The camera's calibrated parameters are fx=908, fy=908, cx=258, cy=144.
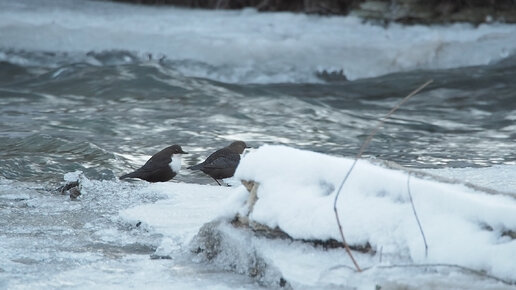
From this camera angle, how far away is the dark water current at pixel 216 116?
24.7ft

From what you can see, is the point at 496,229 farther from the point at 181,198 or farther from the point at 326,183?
the point at 181,198

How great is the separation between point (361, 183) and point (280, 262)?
393 millimetres

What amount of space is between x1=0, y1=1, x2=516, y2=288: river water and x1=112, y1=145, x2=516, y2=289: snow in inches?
20.2

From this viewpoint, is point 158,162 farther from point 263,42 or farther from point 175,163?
point 263,42

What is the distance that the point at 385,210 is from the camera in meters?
3.03

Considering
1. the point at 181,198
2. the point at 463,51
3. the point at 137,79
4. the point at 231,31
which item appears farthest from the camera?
the point at 231,31

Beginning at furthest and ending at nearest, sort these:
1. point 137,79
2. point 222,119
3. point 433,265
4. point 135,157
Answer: point 137,79, point 222,119, point 135,157, point 433,265

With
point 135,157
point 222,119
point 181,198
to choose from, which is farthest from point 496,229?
point 222,119

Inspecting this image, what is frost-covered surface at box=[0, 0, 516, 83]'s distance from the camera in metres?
11.5

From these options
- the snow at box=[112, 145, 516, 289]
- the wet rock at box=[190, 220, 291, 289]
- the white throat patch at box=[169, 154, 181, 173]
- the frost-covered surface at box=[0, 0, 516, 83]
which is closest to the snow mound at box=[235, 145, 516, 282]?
the snow at box=[112, 145, 516, 289]

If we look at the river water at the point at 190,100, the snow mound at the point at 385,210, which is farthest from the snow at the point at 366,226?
the river water at the point at 190,100

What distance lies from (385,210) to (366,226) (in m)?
0.08

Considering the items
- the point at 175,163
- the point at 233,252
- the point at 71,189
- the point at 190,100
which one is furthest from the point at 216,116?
the point at 233,252

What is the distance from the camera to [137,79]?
35.1 ft
